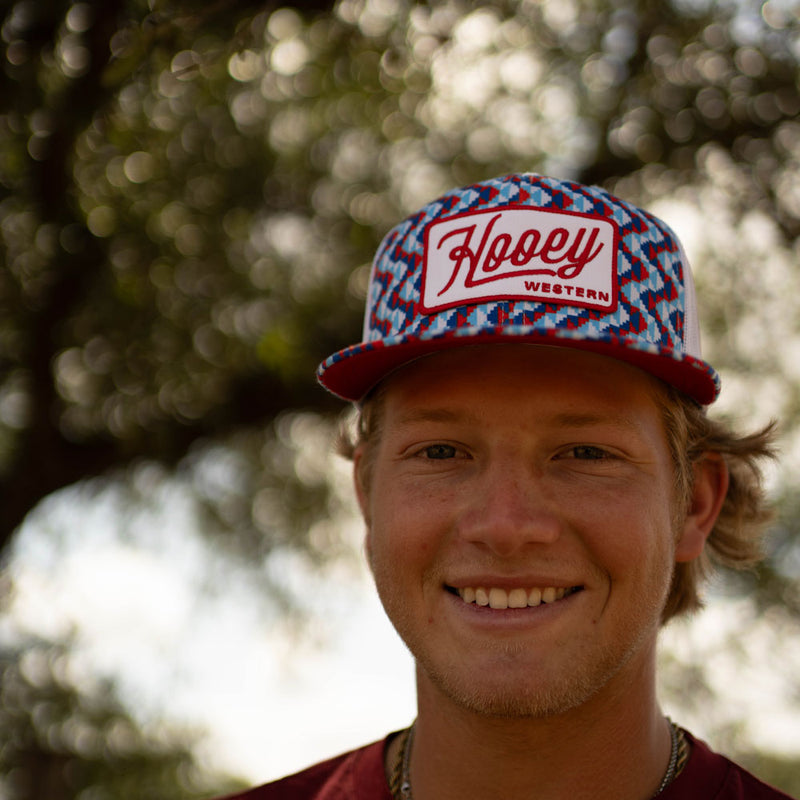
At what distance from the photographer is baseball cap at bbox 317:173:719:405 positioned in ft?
7.37

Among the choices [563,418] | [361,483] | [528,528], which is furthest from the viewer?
[361,483]

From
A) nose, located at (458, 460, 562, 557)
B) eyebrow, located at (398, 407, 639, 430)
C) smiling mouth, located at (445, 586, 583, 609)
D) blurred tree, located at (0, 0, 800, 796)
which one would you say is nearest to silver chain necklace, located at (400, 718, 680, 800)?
smiling mouth, located at (445, 586, 583, 609)

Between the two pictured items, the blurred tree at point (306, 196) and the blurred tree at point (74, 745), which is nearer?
the blurred tree at point (306, 196)

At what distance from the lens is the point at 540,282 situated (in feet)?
7.41

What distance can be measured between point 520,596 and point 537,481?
251 mm

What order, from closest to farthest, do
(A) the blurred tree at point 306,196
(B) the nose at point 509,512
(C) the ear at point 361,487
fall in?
1. (B) the nose at point 509,512
2. (C) the ear at point 361,487
3. (A) the blurred tree at point 306,196

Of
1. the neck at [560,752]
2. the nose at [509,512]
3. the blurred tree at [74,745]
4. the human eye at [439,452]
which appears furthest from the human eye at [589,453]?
the blurred tree at [74,745]

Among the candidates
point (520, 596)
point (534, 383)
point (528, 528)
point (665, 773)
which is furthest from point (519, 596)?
point (665, 773)

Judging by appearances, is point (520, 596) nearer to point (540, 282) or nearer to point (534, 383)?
point (534, 383)

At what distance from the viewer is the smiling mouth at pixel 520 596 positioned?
7.43 feet

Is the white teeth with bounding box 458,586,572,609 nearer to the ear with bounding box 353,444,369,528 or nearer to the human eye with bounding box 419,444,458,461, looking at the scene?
the human eye with bounding box 419,444,458,461

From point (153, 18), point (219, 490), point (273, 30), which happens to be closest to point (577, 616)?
point (153, 18)

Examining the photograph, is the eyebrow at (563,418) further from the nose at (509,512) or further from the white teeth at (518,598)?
the white teeth at (518,598)

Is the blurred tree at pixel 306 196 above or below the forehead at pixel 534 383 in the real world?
above
